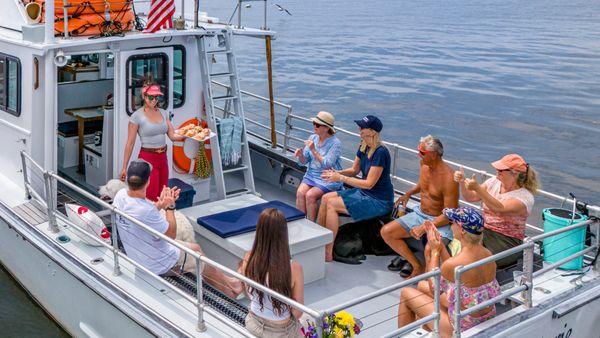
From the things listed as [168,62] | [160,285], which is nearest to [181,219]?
[160,285]

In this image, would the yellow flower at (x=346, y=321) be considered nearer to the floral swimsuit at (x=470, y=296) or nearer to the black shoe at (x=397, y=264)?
the floral swimsuit at (x=470, y=296)

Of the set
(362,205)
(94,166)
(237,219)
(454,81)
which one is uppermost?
(454,81)

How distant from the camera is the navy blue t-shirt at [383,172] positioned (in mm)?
7328

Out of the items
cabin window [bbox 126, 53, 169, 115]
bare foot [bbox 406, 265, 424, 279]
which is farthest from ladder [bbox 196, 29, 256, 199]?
bare foot [bbox 406, 265, 424, 279]

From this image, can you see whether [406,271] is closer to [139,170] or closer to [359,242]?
[359,242]

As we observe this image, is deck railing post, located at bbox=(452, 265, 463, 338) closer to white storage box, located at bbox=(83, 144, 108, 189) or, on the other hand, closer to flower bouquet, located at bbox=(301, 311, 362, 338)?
flower bouquet, located at bbox=(301, 311, 362, 338)

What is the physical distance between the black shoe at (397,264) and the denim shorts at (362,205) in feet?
1.60

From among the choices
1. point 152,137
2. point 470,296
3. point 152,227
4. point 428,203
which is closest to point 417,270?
point 428,203

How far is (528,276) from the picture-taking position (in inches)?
219

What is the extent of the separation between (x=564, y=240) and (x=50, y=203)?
15.4 feet

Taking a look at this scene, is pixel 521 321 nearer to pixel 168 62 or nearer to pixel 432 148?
pixel 432 148

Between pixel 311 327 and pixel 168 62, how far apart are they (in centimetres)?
406

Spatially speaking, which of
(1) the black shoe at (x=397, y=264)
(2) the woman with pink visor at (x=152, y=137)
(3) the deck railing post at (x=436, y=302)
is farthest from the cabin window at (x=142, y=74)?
(3) the deck railing post at (x=436, y=302)

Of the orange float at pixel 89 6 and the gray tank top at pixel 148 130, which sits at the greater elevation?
the orange float at pixel 89 6
